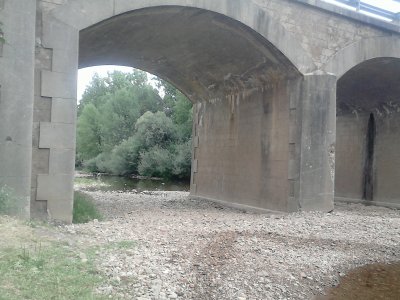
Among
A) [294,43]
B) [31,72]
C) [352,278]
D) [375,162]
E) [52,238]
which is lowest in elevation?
[352,278]

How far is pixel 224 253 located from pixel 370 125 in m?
10.9

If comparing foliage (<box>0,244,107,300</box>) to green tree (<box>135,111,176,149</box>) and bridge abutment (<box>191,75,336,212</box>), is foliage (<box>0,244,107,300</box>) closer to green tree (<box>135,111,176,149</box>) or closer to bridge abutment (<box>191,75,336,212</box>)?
bridge abutment (<box>191,75,336,212</box>)

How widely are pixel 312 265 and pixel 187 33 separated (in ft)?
19.9

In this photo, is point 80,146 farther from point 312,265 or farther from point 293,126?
point 312,265

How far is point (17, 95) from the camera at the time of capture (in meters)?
6.68

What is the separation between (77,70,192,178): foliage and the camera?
32.7m

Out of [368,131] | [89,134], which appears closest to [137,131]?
[89,134]

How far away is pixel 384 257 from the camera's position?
21.3 feet

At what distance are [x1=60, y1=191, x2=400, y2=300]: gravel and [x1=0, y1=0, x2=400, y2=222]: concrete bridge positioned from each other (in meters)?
1.30

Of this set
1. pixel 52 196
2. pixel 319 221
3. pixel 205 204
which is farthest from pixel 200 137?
pixel 52 196

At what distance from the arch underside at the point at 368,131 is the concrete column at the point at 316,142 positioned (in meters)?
2.28

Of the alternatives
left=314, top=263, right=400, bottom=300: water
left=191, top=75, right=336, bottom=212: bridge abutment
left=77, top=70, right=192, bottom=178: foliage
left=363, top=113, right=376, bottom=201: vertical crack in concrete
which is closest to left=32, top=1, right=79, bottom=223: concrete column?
left=314, top=263, right=400, bottom=300: water

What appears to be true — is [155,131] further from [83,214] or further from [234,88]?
[83,214]

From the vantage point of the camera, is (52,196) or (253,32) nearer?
(52,196)
